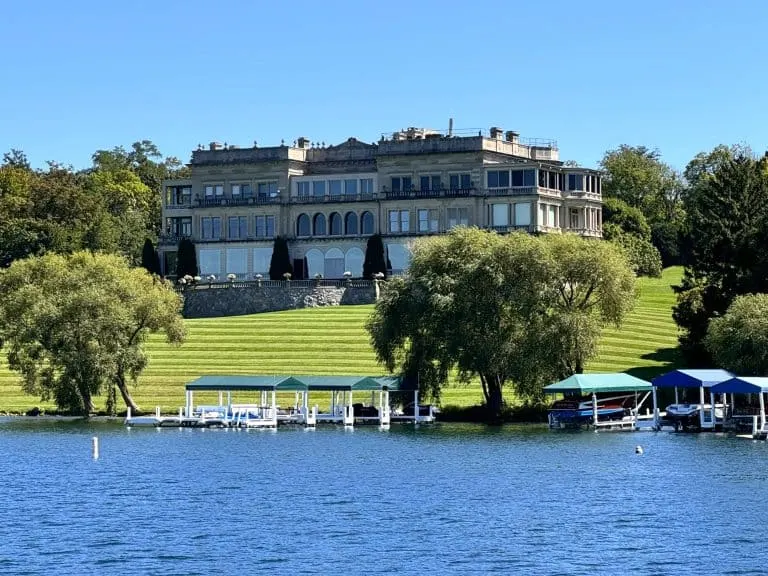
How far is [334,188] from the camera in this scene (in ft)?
531

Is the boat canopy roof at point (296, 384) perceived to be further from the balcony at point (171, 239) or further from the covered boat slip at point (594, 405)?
the balcony at point (171, 239)

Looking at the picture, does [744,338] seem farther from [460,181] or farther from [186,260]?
[186,260]

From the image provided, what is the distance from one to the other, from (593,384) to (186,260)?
7453 cm

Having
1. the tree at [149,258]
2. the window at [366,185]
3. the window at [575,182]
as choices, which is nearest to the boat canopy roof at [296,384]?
the window at [575,182]

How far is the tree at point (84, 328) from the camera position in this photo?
103750mm

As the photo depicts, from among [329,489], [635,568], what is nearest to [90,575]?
[635,568]

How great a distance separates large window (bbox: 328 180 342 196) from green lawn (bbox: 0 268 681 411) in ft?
74.0

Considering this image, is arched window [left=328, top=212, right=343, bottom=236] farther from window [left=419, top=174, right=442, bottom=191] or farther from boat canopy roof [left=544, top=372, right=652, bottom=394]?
boat canopy roof [left=544, top=372, right=652, bottom=394]

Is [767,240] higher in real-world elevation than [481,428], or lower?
higher

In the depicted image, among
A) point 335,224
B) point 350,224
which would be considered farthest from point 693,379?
point 335,224

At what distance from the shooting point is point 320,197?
16150cm

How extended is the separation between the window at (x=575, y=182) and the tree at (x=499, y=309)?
5132 cm

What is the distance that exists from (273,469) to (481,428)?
22824 mm

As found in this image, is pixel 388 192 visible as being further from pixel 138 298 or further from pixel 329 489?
pixel 329 489
